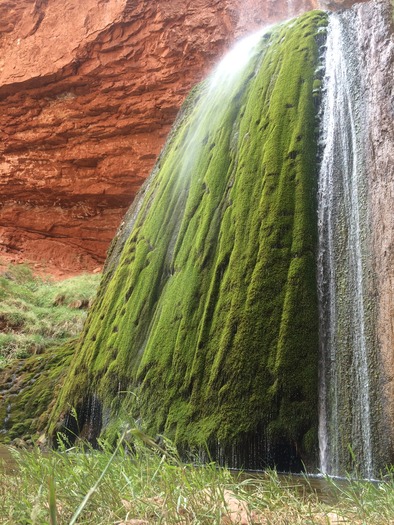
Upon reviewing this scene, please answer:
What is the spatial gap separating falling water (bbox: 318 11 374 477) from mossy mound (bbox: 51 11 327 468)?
13cm

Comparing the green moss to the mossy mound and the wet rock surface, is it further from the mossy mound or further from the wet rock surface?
the wet rock surface

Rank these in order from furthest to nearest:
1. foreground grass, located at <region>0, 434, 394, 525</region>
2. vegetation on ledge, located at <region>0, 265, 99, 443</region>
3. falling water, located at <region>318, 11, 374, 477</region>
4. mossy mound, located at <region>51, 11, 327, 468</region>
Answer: vegetation on ledge, located at <region>0, 265, 99, 443</region> < mossy mound, located at <region>51, 11, 327, 468</region> < falling water, located at <region>318, 11, 374, 477</region> < foreground grass, located at <region>0, 434, 394, 525</region>

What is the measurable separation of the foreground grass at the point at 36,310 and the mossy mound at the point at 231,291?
10.8 feet

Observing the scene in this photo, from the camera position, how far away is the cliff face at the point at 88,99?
47.2 feet

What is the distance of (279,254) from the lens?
17.8ft

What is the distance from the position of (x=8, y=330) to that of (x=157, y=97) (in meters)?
7.26

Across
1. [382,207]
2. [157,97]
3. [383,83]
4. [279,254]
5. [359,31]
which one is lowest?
[279,254]

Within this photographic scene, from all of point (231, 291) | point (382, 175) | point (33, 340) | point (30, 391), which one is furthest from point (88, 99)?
point (382, 175)

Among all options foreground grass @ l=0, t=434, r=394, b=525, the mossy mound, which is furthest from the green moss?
foreground grass @ l=0, t=434, r=394, b=525

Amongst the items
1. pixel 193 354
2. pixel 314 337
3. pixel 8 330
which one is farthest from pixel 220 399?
pixel 8 330

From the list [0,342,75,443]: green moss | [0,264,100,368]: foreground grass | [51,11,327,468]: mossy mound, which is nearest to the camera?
[51,11,327,468]: mossy mound

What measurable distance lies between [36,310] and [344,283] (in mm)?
9601

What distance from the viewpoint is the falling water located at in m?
4.56

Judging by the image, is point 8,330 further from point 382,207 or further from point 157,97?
point 382,207
